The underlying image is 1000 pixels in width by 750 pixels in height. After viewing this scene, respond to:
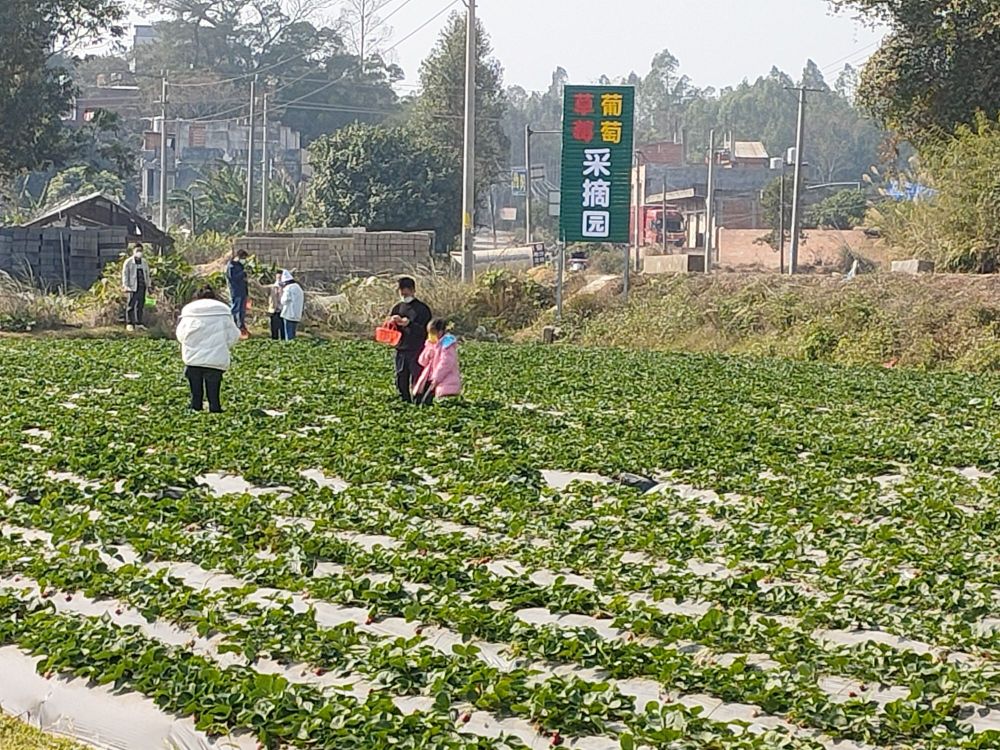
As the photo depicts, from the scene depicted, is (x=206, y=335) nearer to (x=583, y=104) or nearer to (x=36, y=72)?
(x=583, y=104)

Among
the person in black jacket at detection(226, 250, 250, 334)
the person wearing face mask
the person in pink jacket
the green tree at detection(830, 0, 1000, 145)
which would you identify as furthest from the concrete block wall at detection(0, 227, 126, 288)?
the person in pink jacket

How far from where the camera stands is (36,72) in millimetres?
34938

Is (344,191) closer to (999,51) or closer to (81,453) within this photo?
(999,51)

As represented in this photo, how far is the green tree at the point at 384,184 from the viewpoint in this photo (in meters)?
60.9

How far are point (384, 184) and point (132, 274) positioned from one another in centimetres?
3295

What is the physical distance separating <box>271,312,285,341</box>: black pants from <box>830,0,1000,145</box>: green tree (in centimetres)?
1626

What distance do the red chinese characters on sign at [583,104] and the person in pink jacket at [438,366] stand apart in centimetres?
1568

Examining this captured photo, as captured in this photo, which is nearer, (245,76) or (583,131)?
(583,131)

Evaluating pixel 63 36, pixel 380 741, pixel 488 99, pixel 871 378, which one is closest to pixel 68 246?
pixel 63 36

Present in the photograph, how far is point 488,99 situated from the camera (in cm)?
7825

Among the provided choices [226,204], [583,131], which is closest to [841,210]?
[226,204]

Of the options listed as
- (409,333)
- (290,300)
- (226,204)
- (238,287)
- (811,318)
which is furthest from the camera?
(226,204)

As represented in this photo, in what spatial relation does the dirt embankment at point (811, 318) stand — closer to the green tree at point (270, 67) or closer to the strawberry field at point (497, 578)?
the strawberry field at point (497, 578)

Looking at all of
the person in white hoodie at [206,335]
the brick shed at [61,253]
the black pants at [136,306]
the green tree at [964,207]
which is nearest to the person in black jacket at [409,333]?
the person in white hoodie at [206,335]
